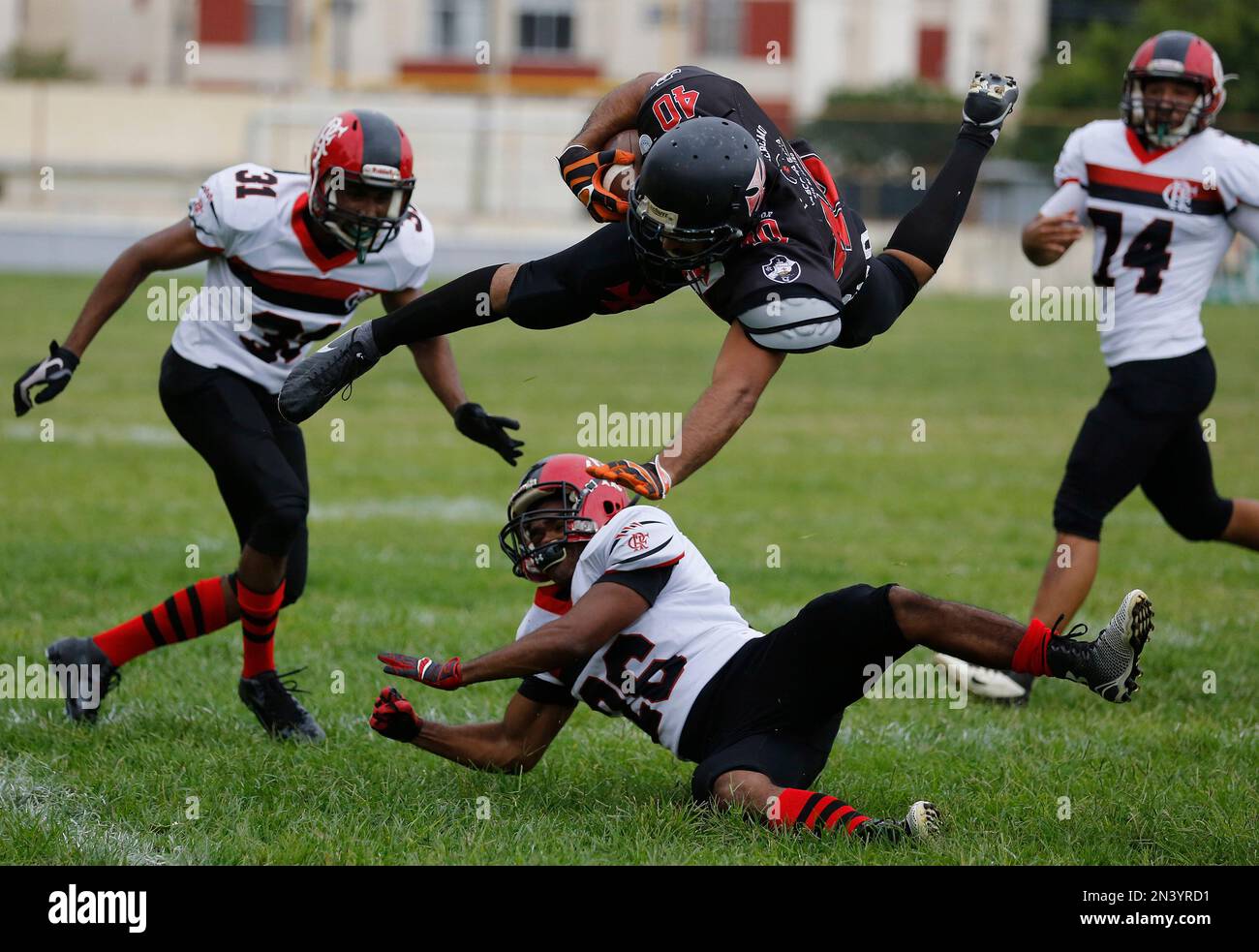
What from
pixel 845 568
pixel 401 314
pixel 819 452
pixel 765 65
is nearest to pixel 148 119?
pixel 765 65

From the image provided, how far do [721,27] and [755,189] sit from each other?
121 feet

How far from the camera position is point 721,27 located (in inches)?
1561

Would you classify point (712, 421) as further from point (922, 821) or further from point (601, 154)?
point (922, 821)

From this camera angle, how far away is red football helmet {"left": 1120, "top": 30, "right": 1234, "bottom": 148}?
A: 216 inches


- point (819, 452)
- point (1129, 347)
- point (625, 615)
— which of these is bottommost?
point (819, 452)

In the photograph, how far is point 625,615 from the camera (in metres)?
4.04

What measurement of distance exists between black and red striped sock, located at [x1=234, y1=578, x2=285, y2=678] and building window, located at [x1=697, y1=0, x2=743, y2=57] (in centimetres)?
3615

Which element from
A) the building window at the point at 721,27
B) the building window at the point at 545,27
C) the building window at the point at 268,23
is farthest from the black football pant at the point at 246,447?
the building window at the point at 268,23

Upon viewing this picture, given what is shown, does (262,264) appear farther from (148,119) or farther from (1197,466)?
(148,119)

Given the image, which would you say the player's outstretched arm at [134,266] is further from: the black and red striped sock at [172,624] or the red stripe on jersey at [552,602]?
the red stripe on jersey at [552,602]

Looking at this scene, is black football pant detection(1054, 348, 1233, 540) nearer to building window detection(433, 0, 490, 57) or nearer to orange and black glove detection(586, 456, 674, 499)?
orange and black glove detection(586, 456, 674, 499)

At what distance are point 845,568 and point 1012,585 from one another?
0.80 m

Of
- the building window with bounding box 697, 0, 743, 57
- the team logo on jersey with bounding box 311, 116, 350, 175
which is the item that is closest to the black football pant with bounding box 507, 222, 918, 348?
the team logo on jersey with bounding box 311, 116, 350, 175
